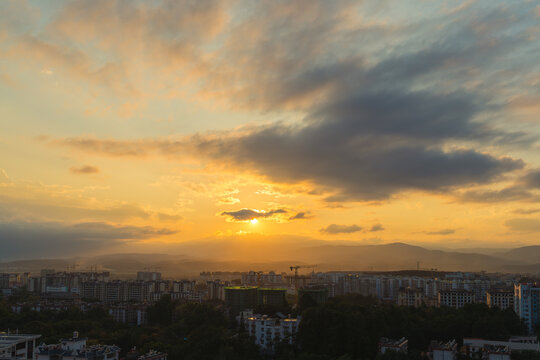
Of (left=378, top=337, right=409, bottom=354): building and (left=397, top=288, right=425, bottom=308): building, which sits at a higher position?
(left=378, top=337, right=409, bottom=354): building

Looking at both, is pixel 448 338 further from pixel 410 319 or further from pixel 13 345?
pixel 13 345

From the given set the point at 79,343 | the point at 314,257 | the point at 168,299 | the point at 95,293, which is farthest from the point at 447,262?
the point at 79,343

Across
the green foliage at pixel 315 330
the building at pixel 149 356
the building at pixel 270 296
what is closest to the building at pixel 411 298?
the building at pixel 270 296

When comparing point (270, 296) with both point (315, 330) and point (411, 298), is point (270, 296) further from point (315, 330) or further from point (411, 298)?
point (315, 330)

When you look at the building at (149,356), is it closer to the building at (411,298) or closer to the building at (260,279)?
the building at (411,298)

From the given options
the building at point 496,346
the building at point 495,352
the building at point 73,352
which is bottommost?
the building at point 496,346

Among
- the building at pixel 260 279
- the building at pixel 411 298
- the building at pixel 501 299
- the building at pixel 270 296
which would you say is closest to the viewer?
the building at pixel 501 299

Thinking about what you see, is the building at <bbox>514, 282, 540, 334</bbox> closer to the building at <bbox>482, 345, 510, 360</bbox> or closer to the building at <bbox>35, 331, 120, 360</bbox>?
the building at <bbox>482, 345, 510, 360</bbox>

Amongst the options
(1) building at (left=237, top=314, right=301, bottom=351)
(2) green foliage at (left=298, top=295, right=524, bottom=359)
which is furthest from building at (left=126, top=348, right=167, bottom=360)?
(2) green foliage at (left=298, top=295, right=524, bottom=359)

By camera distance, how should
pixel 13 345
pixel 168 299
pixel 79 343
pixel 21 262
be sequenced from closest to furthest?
pixel 13 345 < pixel 79 343 < pixel 168 299 < pixel 21 262

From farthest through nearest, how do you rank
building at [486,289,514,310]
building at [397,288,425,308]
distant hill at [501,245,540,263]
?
distant hill at [501,245,540,263]
building at [397,288,425,308]
building at [486,289,514,310]

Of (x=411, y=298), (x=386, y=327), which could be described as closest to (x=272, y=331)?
(x=386, y=327)
